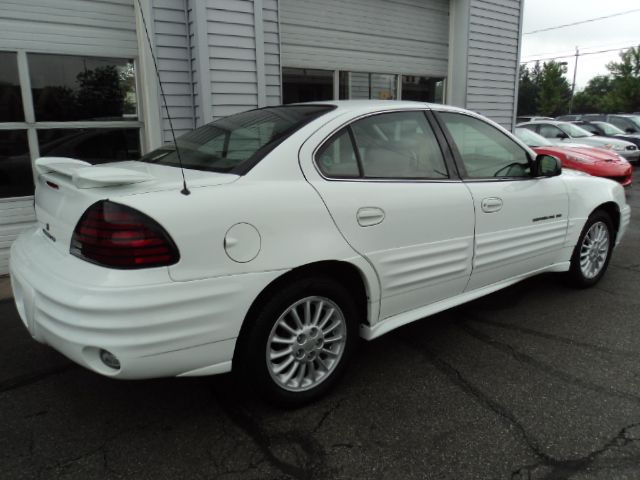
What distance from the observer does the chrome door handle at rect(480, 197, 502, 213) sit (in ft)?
10.4

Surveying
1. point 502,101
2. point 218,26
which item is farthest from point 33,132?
point 502,101

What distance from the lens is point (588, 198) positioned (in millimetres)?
4062

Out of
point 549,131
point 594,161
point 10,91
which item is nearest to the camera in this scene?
point 10,91

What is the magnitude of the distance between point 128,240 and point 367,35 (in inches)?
263

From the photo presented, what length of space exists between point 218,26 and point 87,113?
1674 mm

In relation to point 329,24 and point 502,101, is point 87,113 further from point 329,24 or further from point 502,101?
point 502,101

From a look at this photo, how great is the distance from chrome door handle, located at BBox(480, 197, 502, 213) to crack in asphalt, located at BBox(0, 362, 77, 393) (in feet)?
8.80

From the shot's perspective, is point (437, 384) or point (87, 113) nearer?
point (437, 384)

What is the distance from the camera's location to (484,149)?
11.4 ft

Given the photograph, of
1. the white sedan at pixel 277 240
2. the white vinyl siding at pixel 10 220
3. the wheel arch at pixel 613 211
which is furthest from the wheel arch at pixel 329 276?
the white vinyl siding at pixel 10 220

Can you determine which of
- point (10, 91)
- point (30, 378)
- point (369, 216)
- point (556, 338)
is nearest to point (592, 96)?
point (556, 338)

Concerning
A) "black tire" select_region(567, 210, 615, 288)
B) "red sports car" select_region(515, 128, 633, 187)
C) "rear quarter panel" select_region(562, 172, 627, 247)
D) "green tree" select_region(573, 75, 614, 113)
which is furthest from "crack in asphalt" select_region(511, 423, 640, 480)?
"green tree" select_region(573, 75, 614, 113)

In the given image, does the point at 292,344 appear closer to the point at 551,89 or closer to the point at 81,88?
the point at 81,88

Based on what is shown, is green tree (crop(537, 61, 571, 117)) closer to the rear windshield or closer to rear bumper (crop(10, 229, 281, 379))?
the rear windshield
